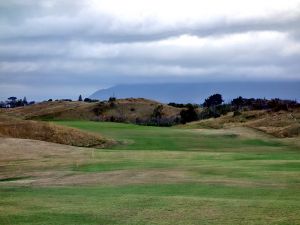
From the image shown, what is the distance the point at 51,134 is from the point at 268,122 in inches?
1291

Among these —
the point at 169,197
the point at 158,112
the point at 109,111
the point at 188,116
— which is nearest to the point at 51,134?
the point at 169,197

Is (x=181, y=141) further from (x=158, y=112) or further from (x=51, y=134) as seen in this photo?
(x=158, y=112)

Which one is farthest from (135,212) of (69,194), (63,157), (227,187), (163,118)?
(163,118)

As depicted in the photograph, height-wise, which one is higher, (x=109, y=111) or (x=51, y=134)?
(x=109, y=111)

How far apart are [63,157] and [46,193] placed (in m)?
20.4

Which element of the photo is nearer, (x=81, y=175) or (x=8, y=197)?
(x=8, y=197)

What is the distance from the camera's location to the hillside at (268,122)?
2790 inches

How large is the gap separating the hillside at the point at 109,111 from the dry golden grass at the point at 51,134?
58.4 metres

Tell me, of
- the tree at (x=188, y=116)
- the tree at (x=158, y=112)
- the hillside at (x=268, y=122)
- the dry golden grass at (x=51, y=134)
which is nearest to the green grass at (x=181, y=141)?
the dry golden grass at (x=51, y=134)

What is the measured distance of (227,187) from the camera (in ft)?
78.5

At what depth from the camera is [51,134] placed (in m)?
60.8

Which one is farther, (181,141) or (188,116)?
(188,116)

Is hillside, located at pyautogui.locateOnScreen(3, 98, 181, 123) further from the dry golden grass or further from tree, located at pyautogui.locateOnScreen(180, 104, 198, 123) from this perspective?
the dry golden grass

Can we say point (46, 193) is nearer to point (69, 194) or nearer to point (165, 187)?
point (69, 194)
